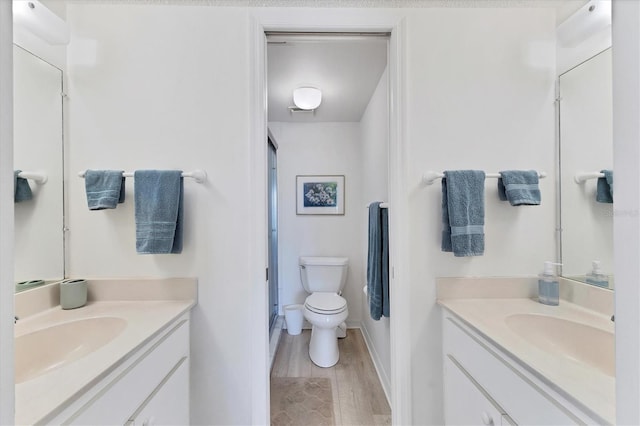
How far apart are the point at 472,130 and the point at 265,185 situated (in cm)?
103

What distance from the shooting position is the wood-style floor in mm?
1686

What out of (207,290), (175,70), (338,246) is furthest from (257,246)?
(338,246)

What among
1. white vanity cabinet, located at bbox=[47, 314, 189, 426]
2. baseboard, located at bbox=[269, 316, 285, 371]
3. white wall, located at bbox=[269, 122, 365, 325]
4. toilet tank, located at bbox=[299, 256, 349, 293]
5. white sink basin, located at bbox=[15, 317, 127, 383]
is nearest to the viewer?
white vanity cabinet, located at bbox=[47, 314, 189, 426]

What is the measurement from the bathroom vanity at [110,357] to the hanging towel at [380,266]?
3.60ft

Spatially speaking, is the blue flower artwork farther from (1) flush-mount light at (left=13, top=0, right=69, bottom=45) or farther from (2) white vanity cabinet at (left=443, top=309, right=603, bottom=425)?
(1) flush-mount light at (left=13, top=0, right=69, bottom=45)

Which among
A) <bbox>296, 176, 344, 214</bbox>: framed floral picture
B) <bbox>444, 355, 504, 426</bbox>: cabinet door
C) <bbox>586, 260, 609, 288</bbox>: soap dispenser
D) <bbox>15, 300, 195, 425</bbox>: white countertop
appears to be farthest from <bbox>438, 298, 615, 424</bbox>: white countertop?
<bbox>296, 176, 344, 214</bbox>: framed floral picture

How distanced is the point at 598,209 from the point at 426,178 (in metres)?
0.67

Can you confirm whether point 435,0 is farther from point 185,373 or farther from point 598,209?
point 185,373

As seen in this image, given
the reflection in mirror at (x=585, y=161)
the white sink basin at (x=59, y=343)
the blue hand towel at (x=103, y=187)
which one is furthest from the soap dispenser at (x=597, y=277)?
the blue hand towel at (x=103, y=187)

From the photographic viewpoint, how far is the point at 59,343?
1024mm

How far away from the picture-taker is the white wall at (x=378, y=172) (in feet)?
6.25

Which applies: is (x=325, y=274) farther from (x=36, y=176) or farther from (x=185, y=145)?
(x=36, y=176)

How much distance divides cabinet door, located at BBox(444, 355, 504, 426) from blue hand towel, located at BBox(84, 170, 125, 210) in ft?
5.29

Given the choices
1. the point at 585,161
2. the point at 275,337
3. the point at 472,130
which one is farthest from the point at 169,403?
the point at 585,161
